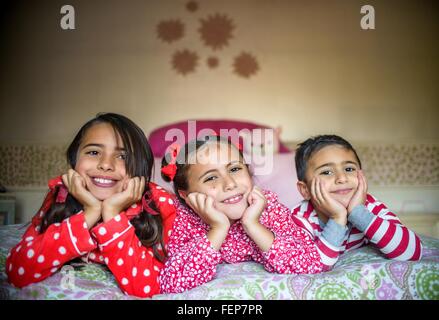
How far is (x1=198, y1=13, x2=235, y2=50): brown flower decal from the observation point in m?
2.98

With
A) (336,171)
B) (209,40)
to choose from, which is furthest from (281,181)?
(209,40)

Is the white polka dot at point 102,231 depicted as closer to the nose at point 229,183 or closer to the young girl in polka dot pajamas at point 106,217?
the young girl in polka dot pajamas at point 106,217

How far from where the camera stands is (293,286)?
1002 mm

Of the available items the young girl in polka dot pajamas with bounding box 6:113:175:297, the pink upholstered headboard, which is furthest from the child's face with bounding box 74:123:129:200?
the pink upholstered headboard

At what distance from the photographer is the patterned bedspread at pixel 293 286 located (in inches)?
38.8

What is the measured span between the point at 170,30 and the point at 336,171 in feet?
6.88

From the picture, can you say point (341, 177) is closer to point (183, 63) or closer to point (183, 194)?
point (183, 194)

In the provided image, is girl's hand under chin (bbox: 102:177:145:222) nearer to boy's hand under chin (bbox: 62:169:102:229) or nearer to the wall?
boy's hand under chin (bbox: 62:169:102:229)

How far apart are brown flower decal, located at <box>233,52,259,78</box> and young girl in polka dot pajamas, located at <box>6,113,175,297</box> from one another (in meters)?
1.90

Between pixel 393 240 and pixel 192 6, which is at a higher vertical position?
pixel 192 6

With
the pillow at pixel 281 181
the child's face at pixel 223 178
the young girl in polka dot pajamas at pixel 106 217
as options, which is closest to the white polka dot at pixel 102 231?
the young girl in polka dot pajamas at pixel 106 217

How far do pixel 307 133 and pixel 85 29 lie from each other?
1678 mm
